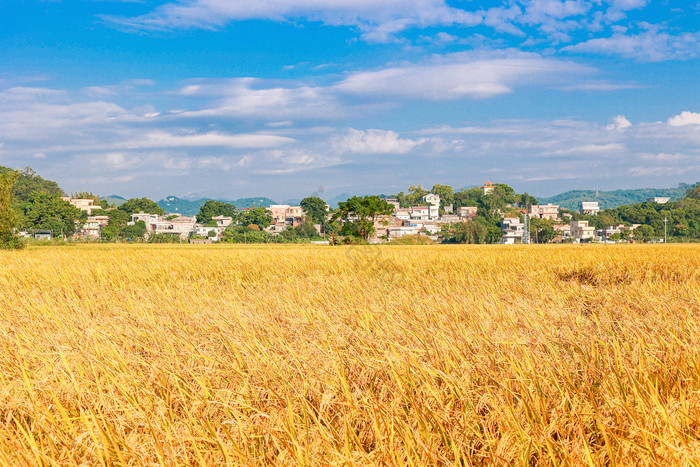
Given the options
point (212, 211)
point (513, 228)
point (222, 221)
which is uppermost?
point (212, 211)

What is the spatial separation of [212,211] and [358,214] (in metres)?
105

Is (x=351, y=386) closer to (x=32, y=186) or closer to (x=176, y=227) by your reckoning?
(x=176, y=227)

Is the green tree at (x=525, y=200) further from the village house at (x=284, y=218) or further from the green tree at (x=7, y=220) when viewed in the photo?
the green tree at (x=7, y=220)

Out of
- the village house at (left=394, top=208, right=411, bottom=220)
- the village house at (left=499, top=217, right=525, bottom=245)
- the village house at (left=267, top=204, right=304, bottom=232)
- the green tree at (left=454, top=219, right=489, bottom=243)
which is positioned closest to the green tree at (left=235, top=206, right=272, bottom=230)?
the village house at (left=267, top=204, right=304, bottom=232)

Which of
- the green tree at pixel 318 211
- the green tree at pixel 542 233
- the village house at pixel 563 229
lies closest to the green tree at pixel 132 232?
the green tree at pixel 318 211

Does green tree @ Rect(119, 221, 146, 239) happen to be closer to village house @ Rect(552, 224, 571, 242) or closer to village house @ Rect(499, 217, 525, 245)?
village house @ Rect(499, 217, 525, 245)

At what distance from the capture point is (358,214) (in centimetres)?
4859

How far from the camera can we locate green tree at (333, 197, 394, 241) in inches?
1887

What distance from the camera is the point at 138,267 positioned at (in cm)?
1133

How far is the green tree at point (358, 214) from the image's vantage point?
47938 mm

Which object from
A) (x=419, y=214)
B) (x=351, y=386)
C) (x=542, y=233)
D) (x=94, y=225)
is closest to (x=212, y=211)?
(x=94, y=225)

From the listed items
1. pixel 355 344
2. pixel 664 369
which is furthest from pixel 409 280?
pixel 664 369

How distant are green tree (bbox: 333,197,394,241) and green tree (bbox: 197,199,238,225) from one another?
9467 cm

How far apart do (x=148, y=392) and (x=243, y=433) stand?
0.83 metres
